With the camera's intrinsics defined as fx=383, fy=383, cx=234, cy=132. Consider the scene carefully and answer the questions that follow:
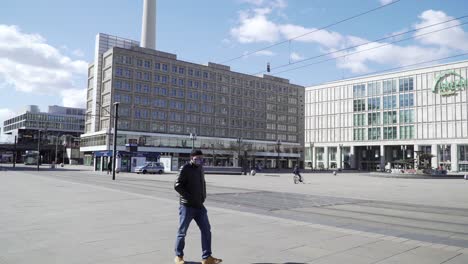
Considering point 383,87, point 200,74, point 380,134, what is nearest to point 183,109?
point 200,74

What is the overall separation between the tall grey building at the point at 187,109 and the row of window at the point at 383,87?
2198 cm

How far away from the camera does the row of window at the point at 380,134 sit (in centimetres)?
9143

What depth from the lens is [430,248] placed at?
7.28m

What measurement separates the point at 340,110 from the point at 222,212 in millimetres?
99459

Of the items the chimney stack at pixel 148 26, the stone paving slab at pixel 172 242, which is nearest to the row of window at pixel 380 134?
the chimney stack at pixel 148 26

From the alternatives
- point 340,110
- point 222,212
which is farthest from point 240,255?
point 340,110

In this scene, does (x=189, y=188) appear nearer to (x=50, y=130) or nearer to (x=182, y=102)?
(x=182, y=102)

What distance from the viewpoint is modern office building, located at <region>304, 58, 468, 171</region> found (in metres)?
83.1

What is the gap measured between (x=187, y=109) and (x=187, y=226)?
288ft

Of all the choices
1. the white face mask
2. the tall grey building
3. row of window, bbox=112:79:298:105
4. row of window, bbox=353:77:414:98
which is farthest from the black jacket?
row of window, bbox=353:77:414:98

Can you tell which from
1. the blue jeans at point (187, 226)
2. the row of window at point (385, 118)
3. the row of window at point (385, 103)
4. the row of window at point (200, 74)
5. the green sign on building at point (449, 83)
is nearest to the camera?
the blue jeans at point (187, 226)

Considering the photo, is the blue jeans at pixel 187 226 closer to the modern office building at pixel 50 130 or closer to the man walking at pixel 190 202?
the man walking at pixel 190 202

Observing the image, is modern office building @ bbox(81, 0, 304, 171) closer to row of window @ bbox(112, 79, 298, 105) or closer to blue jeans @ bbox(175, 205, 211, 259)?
row of window @ bbox(112, 79, 298, 105)

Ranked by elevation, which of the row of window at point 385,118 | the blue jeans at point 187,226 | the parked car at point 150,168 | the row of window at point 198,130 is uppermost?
the row of window at point 385,118
